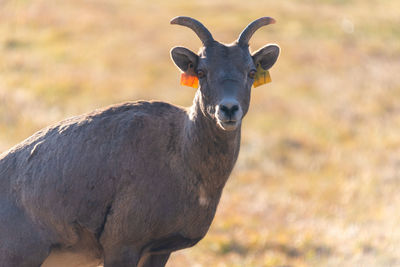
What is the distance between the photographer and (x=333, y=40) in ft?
113

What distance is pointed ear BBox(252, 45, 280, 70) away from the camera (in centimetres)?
754

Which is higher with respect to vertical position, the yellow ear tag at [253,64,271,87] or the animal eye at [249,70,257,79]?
the yellow ear tag at [253,64,271,87]

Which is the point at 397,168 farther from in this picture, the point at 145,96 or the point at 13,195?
the point at 13,195

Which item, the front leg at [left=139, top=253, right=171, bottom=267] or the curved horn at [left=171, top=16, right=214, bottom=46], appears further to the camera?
the front leg at [left=139, top=253, right=171, bottom=267]

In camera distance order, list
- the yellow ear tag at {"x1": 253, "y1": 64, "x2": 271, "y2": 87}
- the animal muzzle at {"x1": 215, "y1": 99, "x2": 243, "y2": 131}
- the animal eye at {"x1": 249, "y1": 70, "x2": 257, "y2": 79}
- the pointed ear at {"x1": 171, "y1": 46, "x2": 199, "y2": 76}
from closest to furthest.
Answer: the animal muzzle at {"x1": 215, "y1": 99, "x2": 243, "y2": 131} < the animal eye at {"x1": 249, "y1": 70, "x2": 257, "y2": 79} < the pointed ear at {"x1": 171, "y1": 46, "x2": 199, "y2": 76} < the yellow ear tag at {"x1": 253, "y1": 64, "x2": 271, "y2": 87}

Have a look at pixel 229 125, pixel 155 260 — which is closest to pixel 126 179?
pixel 155 260

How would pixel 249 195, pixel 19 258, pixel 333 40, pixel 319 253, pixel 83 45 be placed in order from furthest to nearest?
pixel 333 40 < pixel 83 45 < pixel 249 195 < pixel 319 253 < pixel 19 258

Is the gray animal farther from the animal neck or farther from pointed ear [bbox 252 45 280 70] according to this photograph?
pointed ear [bbox 252 45 280 70]

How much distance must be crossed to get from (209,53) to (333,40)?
28.4m

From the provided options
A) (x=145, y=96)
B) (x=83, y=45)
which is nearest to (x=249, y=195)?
(x=145, y=96)

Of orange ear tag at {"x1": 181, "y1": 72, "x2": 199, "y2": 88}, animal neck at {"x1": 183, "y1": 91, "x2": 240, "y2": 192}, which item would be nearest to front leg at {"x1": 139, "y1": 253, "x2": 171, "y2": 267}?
animal neck at {"x1": 183, "y1": 91, "x2": 240, "y2": 192}

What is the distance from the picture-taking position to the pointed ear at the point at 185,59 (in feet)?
23.7

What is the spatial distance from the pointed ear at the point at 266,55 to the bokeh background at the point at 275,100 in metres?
4.31

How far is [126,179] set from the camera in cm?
684
